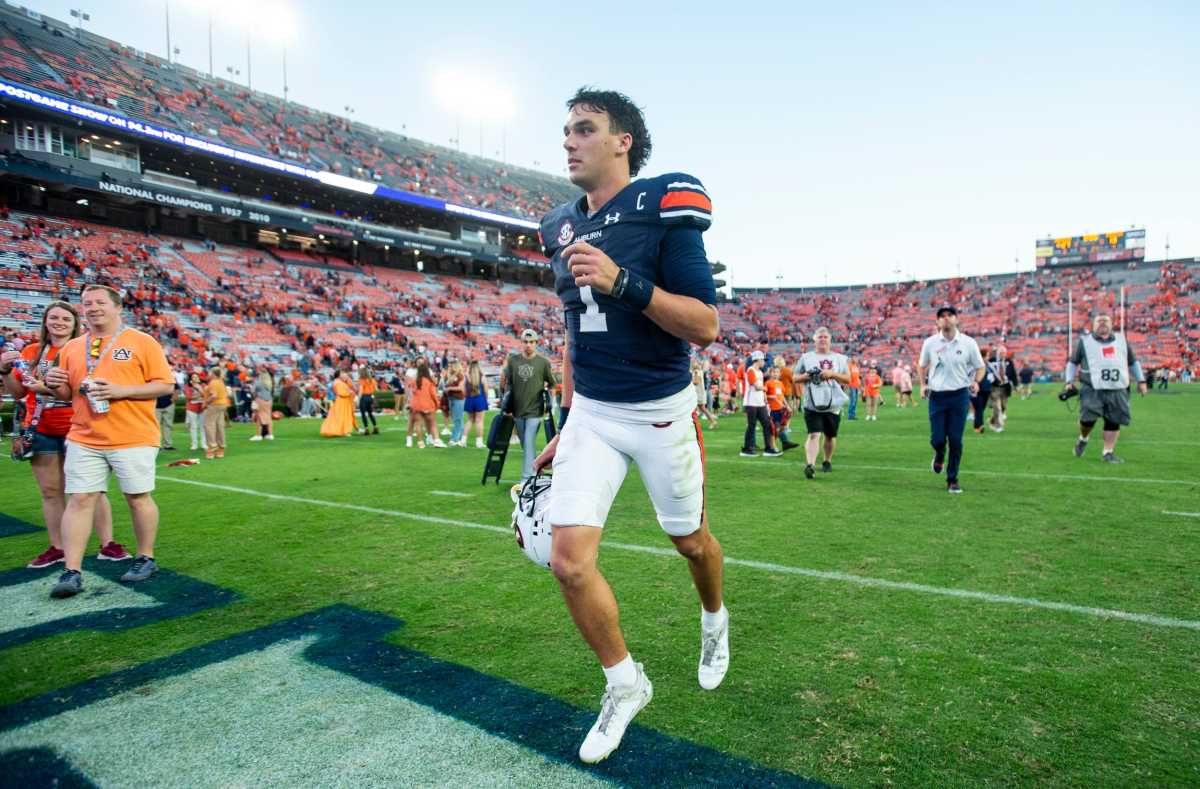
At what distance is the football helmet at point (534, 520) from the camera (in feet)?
8.58

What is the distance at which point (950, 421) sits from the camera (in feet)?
24.8

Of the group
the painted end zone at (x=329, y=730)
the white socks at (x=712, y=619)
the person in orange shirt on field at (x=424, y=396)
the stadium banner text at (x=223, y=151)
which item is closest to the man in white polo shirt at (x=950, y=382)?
the white socks at (x=712, y=619)

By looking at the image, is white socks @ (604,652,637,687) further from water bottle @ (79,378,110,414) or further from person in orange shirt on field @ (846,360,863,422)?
person in orange shirt on field @ (846,360,863,422)

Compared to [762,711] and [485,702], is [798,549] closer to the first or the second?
[762,711]

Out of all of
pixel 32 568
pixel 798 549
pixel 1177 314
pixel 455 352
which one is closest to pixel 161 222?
pixel 455 352

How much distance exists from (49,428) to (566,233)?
461 cm

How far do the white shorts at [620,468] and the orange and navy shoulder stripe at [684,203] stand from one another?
79 cm

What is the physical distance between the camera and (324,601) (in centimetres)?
413

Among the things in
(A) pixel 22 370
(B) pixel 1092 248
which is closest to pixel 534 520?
(A) pixel 22 370

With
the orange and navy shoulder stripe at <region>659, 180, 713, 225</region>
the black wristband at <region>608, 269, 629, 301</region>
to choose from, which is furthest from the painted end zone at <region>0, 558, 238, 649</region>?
the orange and navy shoulder stripe at <region>659, 180, 713, 225</region>

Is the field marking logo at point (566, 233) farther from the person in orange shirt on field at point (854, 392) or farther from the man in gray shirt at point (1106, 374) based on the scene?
the person in orange shirt on field at point (854, 392)

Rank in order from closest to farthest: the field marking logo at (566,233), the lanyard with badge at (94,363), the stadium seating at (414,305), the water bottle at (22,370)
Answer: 1. the field marking logo at (566,233)
2. the lanyard with badge at (94,363)
3. the water bottle at (22,370)
4. the stadium seating at (414,305)

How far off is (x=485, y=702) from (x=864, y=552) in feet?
10.8

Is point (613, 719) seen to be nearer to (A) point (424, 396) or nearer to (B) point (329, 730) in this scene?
(B) point (329, 730)
